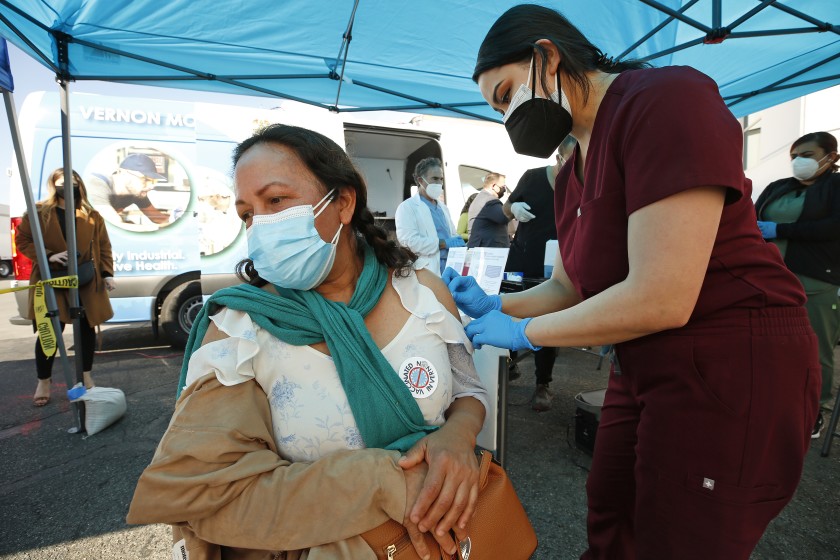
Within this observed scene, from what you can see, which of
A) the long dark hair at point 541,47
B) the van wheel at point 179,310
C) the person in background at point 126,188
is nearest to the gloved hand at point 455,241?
the van wheel at point 179,310

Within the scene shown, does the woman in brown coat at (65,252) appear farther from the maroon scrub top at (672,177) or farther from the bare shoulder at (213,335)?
the maroon scrub top at (672,177)

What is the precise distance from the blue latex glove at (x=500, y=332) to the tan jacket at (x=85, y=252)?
3650mm

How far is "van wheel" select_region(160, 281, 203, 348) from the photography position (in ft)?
16.4

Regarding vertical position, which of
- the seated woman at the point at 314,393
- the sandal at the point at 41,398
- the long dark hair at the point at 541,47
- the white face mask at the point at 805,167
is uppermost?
the long dark hair at the point at 541,47

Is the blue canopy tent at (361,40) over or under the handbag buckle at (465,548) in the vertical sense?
over

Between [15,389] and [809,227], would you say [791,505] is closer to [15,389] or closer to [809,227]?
[809,227]

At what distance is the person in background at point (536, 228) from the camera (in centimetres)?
346

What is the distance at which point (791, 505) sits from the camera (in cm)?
224

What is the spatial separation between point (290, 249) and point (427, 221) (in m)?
3.56

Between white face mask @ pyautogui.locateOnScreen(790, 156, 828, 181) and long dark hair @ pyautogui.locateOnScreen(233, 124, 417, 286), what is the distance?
10.4 feet

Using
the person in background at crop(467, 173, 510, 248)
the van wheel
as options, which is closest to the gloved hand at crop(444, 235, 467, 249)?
the person in background at crop(467, 173, 510, 248)

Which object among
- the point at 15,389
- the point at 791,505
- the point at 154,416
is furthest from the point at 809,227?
the point at 15,389

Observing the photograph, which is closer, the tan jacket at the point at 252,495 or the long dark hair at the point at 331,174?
the tan jacket at the point at 252,495

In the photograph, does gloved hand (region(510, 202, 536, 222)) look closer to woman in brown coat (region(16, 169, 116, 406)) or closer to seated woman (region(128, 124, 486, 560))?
seated woman (region(128, 124, 486, 560))
